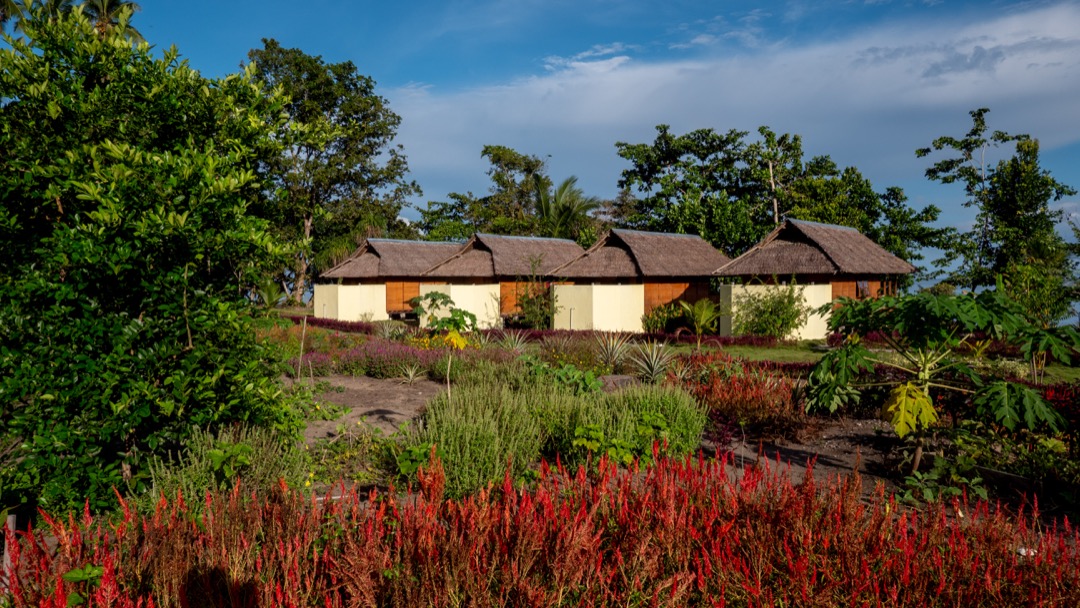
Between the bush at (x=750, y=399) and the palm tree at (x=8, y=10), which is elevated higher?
the palm tree at (x=8, y=10)

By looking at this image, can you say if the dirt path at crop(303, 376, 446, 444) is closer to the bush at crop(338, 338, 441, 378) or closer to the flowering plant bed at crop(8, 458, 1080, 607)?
the bush at crop(338, 338, 441, 378)

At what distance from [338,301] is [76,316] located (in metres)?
28.0

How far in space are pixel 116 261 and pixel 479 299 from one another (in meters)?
24.5

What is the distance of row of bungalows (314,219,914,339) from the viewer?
77.8 feet

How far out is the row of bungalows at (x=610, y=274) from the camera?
2370 cm

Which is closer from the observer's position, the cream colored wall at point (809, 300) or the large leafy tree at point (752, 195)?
the cream colored wall at point (809, 300)

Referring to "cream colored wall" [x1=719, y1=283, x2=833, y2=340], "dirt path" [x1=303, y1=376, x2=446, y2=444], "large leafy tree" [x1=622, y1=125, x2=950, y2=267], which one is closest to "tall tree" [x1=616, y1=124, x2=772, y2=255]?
"large leafy tree" [x1=622, y1=125, x2=950, y2=267]

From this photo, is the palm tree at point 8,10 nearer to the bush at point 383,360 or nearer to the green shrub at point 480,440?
the bush at point 383,360

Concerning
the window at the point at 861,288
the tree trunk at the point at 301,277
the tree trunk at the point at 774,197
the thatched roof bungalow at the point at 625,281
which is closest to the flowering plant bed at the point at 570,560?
the thatched roof bungalow at the point at 625,281

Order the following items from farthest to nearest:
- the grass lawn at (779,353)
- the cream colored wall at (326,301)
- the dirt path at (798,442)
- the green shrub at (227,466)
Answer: the cream colored wall at (326,301) → the grass lawn at (779,353) → the dirt path at (798,442) → the green shrub at (227,466)

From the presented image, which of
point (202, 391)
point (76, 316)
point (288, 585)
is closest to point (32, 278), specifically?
point (76, 316)

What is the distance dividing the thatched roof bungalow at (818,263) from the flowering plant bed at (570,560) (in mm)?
20075

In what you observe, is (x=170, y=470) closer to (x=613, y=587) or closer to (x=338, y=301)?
(x=613, y=587)

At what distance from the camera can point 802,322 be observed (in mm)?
22406
